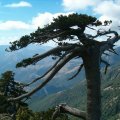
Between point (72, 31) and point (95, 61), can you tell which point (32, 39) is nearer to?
point (72, 31)

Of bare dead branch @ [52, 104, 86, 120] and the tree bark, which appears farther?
bare dead branch @ [52, 104, 86, 120]

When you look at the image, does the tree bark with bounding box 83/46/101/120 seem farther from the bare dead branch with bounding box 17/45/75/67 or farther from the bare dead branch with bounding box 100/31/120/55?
the bare dead branch with bounding box 17/45/75/67

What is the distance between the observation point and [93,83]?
11234 mm

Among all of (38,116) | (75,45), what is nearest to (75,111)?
(75,45)

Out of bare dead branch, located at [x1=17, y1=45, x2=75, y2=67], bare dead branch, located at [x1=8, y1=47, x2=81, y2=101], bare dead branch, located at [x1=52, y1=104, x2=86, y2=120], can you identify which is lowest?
bare dead branch, located at [x1=52, y1=104, x2=86, y2=120]

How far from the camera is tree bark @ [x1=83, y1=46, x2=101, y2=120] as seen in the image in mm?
11148

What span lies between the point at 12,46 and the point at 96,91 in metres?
3.01

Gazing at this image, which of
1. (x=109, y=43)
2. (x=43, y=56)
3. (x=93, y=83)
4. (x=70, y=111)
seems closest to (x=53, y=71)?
(x=43, y=56)

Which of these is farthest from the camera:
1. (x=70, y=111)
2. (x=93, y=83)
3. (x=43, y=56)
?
(x=70, y=111)

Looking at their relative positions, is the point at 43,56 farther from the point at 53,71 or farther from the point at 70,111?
the point at 70,111

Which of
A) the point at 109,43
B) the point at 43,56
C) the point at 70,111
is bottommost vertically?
the point at 70,111

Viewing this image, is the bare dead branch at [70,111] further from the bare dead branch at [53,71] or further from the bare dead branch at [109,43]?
the bare dead branch at [109,43]

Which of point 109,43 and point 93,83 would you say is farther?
point 109,43

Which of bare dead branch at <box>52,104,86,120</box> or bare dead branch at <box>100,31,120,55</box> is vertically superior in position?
bare dead branch at <box>100,31,120,55</box>
